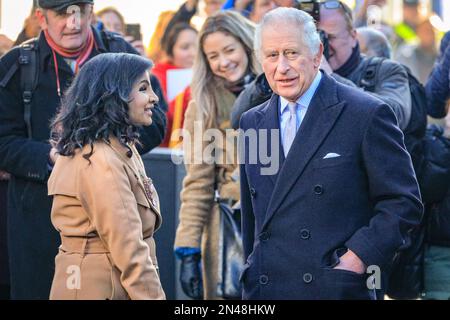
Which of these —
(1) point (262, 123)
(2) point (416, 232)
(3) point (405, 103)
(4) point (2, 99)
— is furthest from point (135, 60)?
(2) point (416, 232)

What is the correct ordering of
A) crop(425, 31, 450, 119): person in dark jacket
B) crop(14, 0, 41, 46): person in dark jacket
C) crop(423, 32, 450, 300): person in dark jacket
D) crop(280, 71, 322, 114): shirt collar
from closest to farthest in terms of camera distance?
crop(280, 71, 322, 114): shirt collar, crop(423, 32, 450, 300): person in dark jacket, crop(425, 31, 450, 119): person in dark jacket, crop(14, 0, 41, 46): person in dark jacket

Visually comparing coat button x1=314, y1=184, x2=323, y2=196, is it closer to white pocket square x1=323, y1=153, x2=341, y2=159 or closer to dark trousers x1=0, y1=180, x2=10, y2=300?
white pocket square x1=323, y1=153, x2=341, y2=159

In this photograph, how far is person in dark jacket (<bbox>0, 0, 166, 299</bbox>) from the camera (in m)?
6.08

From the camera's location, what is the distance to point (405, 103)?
6152 mm

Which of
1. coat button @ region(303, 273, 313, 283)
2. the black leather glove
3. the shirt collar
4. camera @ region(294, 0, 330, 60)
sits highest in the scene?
camera @ region(294, 0, 330, 60)

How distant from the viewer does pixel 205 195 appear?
6.67 metres

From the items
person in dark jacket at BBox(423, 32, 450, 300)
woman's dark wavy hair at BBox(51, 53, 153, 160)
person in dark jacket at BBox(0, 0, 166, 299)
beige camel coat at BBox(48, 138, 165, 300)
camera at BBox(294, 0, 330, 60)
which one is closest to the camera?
beige camel coat at BBox(48, 138, 165, 300)

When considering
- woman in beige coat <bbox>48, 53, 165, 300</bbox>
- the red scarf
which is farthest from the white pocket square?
the red scarf

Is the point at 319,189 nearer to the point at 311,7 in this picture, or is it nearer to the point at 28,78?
the point at 311,7

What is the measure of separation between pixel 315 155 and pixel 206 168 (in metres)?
2.02

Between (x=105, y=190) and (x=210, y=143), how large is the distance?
6.85ft

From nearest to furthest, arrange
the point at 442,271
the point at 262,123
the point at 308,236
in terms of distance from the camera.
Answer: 1. the point at 308,236
2. the point at 262,123
3. the point at 442,271

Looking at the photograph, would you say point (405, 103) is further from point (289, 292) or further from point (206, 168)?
point (289, 292)

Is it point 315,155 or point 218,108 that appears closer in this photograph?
point 315,155
